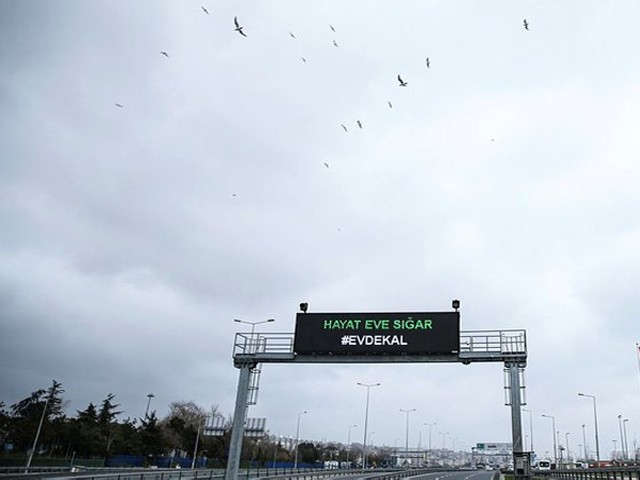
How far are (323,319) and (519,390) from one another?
11377 mm

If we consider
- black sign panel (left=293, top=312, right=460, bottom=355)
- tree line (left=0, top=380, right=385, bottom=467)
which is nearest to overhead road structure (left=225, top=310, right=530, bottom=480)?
black sign panel (left=293, top=312, right=460, bottom=355)

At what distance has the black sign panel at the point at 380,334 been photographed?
31094mm

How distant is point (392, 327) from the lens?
1246 inches

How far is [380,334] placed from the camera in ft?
104

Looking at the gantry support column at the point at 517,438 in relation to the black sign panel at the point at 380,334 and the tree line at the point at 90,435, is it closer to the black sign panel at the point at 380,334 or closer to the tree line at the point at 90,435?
the black sign panel at the point at 380,334

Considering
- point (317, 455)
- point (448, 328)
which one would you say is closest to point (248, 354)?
point (448, 328)

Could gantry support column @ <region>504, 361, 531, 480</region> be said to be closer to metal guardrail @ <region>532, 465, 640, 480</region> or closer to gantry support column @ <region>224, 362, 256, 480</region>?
metal guardrail @ <region>532, 465, 640, 480</region>

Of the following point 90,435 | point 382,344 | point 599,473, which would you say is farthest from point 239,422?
point 90,435

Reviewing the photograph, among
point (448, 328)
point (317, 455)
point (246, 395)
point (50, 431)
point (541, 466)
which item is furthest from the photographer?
point (317, 455)

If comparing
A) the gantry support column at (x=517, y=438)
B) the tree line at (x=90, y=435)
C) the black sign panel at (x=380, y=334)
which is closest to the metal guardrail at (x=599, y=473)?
the gantry support column at (x=517, y=438)

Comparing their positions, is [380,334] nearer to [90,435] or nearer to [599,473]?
[599,473]

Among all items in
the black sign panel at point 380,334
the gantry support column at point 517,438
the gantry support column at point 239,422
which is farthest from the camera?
Answer: the gantry support column at point 239,422

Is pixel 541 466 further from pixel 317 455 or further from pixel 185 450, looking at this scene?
pixel 317 455

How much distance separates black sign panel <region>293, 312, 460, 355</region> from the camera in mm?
31094
